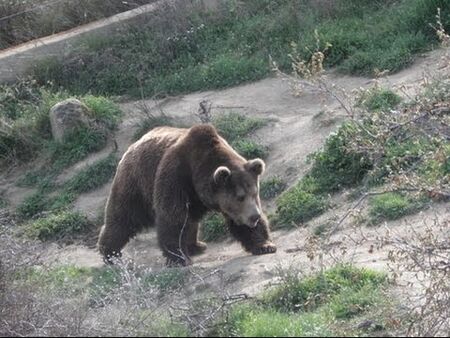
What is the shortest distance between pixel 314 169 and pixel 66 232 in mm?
3142

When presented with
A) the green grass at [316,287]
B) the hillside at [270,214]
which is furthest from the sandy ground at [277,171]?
the green grass at [316,287]

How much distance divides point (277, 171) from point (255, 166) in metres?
1.91

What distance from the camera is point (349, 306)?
905cm

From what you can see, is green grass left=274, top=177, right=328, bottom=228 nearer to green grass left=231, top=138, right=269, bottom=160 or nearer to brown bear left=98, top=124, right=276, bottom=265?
brown bear left=98, top=124, right=276, bottom=265

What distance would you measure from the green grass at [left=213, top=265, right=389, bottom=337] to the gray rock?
6678 millimetres

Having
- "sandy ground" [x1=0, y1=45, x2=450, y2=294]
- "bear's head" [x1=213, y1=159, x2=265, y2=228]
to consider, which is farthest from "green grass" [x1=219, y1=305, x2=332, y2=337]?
"bear's head" [x1=213, y1=159, x2=265, y2=228]

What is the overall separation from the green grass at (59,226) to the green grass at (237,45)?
319cm

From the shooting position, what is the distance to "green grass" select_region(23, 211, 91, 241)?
13.9 metres

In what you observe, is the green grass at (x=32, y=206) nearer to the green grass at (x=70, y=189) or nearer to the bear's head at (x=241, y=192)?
the green grass at (x=70, y=189)

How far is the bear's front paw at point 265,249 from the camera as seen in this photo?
11.5m

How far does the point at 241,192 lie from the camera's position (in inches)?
455

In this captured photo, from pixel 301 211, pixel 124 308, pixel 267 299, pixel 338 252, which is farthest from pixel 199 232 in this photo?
pixel 124 308

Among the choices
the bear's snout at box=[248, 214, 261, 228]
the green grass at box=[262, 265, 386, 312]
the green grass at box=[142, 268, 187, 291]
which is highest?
the green grass at box=[262, 265, 386, 312]

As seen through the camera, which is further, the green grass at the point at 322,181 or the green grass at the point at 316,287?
the green grass at the point at 322,181
